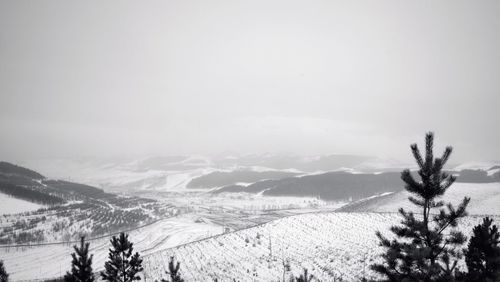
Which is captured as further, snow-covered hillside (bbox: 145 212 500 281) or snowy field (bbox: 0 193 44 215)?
snowy field (bbox: 0 193 44 215)

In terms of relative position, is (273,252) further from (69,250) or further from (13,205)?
(13,205)

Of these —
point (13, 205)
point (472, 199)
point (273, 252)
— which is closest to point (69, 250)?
point (273, 252)

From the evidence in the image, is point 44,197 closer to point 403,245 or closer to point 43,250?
point 43,250

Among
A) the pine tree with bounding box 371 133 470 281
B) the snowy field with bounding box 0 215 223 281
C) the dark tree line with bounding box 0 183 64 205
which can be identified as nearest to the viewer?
the pine tree with bounding box 371 133 470 281

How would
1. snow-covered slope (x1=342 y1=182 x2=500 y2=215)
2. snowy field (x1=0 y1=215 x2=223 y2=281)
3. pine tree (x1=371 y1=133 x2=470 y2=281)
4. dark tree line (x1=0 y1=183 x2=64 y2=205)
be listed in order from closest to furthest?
pine tree (x1=371 y1=133 x2=470 y2=281)
snowy field (x1=0 y1=215 x2=223 y2=281)
snow-covered slope (x1=342 y1=182 x2=500 y2=215)
dark tree line (x1=0 y1=183 x2=64 y2=205)

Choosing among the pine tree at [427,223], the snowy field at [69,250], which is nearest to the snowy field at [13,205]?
the snowy field at [69,250]

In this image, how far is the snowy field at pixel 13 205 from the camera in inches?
5940

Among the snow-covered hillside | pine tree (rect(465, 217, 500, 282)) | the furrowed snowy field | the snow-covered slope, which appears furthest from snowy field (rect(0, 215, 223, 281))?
pine tree (rect(465, 217, 500, 282))

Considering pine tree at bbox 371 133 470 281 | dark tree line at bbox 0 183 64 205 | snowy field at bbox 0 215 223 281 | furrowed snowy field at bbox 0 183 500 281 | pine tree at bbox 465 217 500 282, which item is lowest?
snowy field at bbox 0 215 223 281

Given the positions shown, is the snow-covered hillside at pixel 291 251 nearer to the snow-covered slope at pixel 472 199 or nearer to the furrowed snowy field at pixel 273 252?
the furrowed snowy field at pixel 273 252

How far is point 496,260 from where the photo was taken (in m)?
15.7

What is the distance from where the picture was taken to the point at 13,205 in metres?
161

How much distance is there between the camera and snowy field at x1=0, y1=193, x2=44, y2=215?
151 meters

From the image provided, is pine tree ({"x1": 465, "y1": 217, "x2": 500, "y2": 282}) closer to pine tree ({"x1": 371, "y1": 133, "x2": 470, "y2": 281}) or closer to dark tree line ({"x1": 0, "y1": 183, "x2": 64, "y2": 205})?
pine tree ({"x1": 371, "y1": 133, "x2": 470, "y2": 281})
